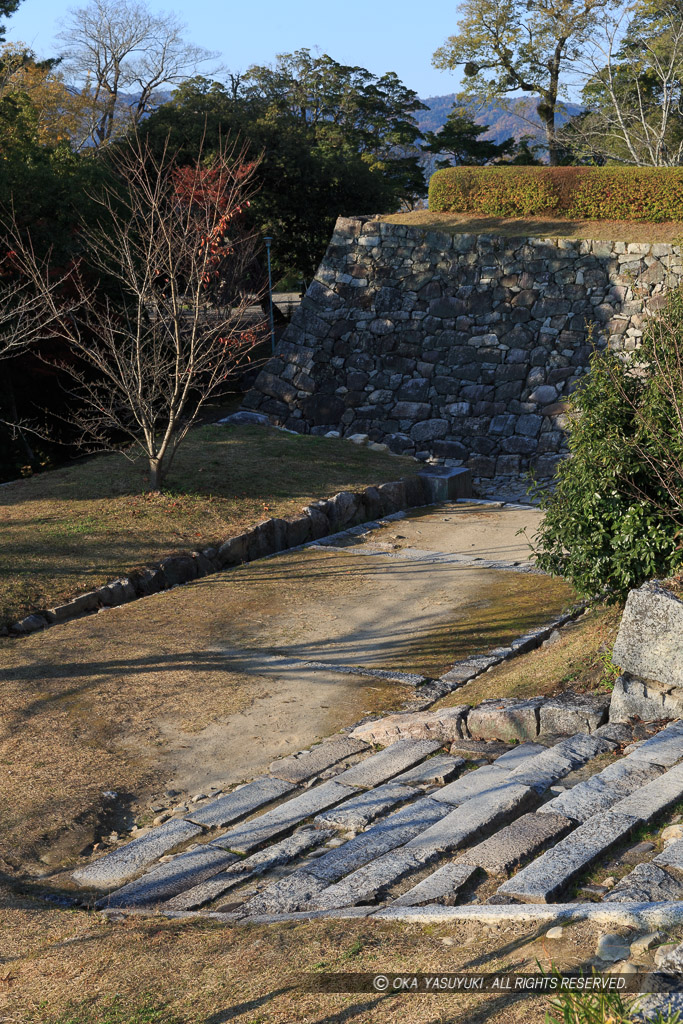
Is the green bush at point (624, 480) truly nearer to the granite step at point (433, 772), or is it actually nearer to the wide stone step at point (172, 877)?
the granite step at point (433, 772)

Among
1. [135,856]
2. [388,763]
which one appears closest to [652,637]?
[388,763]

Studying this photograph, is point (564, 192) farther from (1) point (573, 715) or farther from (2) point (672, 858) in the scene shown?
(2) point (672, 858)

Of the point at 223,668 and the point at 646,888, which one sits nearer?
the point at 646,888

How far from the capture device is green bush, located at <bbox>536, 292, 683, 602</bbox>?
682cm

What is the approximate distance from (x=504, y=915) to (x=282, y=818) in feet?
7.13

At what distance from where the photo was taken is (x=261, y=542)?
11.7m

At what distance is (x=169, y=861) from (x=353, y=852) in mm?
1150

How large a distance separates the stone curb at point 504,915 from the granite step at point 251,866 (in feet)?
1.05

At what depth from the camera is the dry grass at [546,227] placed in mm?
17469

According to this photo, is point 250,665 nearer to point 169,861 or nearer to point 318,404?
point 169,861

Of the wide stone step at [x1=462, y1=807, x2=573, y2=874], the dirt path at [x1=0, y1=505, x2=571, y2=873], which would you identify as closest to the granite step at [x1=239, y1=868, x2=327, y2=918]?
the wide stone step at [x1=462, y1=807, x2=573, y2=874]

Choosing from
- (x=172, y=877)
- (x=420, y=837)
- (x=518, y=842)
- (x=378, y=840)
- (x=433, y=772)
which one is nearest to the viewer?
(x=518, y=842)

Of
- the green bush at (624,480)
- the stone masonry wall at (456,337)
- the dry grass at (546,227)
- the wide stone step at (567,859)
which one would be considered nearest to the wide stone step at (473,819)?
the wide stone step at (567,859)

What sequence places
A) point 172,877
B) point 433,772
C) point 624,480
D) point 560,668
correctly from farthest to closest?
point 624,480 < point 560,668 < point 433,772 < point 172,877
